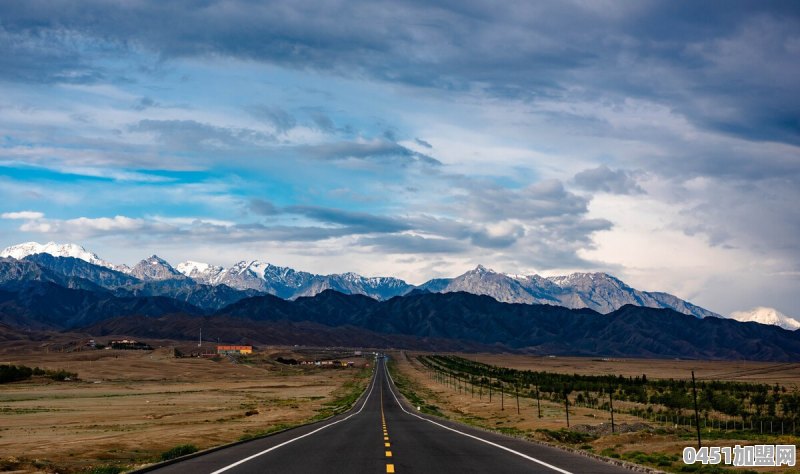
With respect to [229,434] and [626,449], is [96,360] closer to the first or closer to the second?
[229,434]

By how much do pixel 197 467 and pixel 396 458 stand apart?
20.0ft

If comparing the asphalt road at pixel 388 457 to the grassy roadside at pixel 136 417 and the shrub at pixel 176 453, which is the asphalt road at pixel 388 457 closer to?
the shrub at pixel 176 453

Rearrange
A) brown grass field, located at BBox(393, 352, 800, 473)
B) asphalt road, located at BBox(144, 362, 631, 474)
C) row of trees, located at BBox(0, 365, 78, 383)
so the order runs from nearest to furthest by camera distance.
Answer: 1. asphalt road, located at BBox(144, 362, 631, 474)
2. brown grass field, located at BBox(393, 352, 800, 473)
3. row of trees, located at BBox(0, 365, 78, 383)

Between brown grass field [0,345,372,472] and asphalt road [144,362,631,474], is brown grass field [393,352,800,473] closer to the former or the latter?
asphalt road [144,362,631,474]

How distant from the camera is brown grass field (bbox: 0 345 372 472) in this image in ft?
110

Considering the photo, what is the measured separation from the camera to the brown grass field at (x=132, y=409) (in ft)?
110

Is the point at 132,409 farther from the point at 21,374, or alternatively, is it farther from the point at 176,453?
the point at 21,374

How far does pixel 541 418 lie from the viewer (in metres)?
58.9

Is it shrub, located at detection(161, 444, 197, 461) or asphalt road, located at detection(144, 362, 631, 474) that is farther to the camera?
shrub, located at detection(161, 444, 197, 461)

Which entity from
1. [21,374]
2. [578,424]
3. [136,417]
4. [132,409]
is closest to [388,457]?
[578,424]

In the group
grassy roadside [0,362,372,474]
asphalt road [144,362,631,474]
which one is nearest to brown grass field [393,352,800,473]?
asphalt road [144,362,631,474]

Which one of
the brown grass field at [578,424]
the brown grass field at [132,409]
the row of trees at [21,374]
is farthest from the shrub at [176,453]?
the row of trees at [21,374]

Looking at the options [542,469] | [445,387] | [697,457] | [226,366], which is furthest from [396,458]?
[226,366]

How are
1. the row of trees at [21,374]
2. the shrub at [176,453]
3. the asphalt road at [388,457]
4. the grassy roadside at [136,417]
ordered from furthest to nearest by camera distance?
1. the row of trees at [21,374]
2. the grassy roadside at [136,417]
3. the shrub at [176,453]
4. the asphalt road at [388,457]
